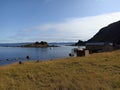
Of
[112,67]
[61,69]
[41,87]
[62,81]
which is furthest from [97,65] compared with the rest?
[41,87]

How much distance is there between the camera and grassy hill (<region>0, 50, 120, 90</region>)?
61.4ft

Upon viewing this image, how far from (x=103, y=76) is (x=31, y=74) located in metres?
6.89

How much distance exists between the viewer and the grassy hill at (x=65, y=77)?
1870 cm

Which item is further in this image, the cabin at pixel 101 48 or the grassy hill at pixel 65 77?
the cabin at pixel 101 48

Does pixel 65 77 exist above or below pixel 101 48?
below

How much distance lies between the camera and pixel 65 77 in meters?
20.8

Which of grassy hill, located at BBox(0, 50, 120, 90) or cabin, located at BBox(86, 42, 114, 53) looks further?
cabin, located at BBox(86, 42, 114, 53)

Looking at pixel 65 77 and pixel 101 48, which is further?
pixel 101 48

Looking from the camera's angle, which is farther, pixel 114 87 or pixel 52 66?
pixel 52 66

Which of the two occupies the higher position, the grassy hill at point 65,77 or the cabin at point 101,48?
the cabin at point 101,48

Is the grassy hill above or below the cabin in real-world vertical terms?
below

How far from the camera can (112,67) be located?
24438 millimetres

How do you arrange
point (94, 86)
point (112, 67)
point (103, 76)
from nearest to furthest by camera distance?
1. point (94, 86)
2. point (103, 76)
3. point (112, 67)

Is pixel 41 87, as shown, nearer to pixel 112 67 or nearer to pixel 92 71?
pixel 92 71
